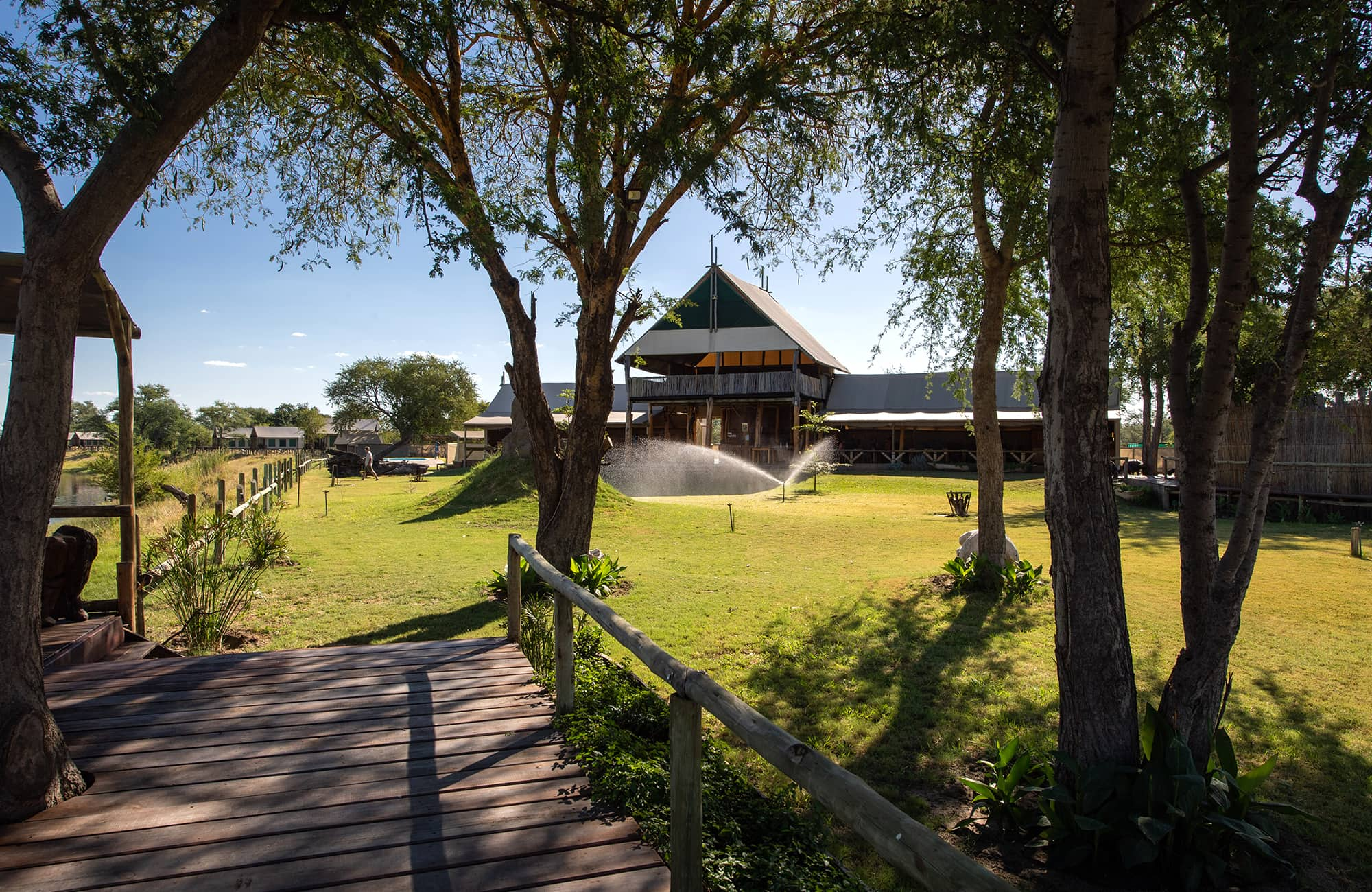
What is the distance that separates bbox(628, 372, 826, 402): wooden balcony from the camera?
3375cm

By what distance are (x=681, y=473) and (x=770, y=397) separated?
723cm

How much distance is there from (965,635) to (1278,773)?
11.4 feet

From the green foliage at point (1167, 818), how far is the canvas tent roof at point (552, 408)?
3555 centimetres

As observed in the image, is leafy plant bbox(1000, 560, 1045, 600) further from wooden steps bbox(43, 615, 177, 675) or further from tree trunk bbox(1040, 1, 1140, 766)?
wooden steps bbox(43, 615, 177, 675)

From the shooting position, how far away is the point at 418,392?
6525 centimetres

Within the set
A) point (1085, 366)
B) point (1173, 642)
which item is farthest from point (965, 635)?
point (1085, 366)

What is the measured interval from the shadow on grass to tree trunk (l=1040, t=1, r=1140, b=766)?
18.9 feet

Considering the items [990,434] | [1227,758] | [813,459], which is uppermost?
[990,434]

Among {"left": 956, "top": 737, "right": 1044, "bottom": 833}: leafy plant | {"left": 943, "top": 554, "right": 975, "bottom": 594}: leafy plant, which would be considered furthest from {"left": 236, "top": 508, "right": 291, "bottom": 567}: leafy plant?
{"left": 956, "top": 737, "right": 1044, "bottom": 833}: leafy plant

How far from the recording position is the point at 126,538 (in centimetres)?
659

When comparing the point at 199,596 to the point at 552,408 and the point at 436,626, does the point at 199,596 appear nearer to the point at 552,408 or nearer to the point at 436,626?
the point at 436,626

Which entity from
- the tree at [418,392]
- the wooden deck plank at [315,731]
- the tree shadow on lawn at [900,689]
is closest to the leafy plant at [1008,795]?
the tree shadow on lawn at [900,689]

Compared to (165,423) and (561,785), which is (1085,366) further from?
(165,423)

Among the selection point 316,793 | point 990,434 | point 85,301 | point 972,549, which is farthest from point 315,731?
point 972,549
